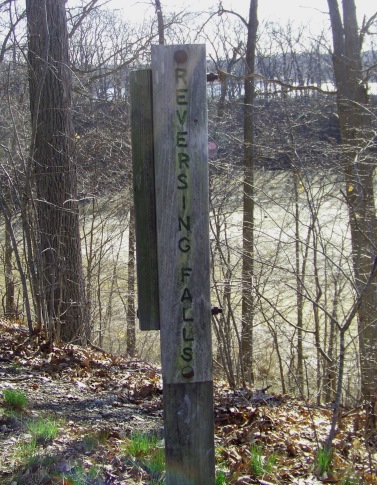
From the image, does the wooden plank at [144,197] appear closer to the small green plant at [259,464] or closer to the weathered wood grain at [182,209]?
the weathered wood grain at [182,209]

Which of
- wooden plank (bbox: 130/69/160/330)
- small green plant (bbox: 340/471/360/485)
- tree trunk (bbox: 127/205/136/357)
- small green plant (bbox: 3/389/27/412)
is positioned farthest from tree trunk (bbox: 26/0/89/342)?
wooden plank (bbox: 130/69/160/330)

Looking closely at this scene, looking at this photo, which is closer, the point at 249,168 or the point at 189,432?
the point at 189,432

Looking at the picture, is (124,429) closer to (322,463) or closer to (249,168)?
(322,463)

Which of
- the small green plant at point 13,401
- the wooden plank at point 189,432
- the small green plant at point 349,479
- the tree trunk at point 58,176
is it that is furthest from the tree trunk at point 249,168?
the wooden plank at point 189,432

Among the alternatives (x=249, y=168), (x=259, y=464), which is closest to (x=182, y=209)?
(x=259, y=464)

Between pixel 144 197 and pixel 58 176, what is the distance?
632 centimetres

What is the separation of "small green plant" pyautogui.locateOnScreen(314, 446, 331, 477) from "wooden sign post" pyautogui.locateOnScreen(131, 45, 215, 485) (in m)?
1.55

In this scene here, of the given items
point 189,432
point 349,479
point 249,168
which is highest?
point 249,168

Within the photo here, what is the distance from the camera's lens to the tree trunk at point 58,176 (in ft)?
27.0

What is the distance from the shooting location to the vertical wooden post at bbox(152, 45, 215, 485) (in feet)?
7.79

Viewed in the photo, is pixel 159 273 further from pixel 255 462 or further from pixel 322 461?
pixel 322 461

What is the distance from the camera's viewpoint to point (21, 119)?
1014 centimetres

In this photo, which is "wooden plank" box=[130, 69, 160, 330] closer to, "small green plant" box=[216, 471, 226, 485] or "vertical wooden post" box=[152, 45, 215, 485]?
"vertical wooden post" box=[152, 45, 215, 485]

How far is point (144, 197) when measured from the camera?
8.04 feet
